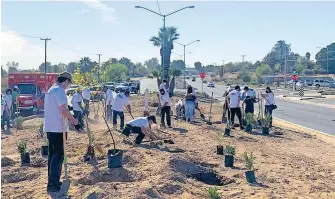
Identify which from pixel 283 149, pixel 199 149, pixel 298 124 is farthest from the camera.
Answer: pixel 298 124

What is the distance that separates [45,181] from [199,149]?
4.60 meters

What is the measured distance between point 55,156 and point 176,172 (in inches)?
95.4

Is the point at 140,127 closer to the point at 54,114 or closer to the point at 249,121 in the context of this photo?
the point at 54,114

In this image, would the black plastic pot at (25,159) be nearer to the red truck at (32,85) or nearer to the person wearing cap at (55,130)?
the person wearing cap at (55,130)

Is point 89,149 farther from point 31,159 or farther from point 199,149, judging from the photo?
point 199,149

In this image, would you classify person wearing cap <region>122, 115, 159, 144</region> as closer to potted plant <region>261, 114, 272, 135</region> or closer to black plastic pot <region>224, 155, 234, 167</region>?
black plastic pot <region>224, 155, 234, 167</region>

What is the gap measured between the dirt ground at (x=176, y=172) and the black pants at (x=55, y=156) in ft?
0.91

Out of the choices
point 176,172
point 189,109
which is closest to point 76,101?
point 189,109

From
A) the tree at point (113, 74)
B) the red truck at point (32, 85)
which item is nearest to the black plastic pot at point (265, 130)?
the tree at point (113, 74)

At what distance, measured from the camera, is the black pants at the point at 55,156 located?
23.0 ft

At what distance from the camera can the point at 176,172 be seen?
8336 mm

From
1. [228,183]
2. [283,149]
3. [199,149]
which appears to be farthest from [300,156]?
[228,183]

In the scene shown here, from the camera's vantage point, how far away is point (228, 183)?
823 cm

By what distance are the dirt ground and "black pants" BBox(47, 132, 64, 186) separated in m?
0.28
